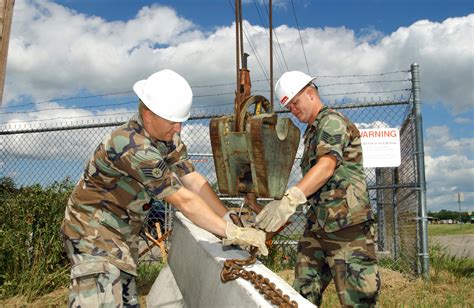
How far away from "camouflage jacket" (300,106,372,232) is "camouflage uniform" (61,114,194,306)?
1.15 m

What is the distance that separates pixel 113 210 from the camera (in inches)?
Answer: 119

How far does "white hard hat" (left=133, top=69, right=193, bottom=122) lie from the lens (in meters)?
2.95

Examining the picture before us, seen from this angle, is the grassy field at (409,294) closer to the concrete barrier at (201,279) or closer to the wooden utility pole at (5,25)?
the concrete barrier at (201,279)

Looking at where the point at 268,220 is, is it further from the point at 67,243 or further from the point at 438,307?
the point at 438,307

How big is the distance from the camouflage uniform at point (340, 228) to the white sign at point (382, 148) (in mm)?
2925

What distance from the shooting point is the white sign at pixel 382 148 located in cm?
653

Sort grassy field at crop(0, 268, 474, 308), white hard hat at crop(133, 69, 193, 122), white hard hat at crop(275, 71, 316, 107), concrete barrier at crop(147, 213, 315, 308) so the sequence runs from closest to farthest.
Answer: concrete barrier at crop(147, 213, 315, 308)
white hard hat at crop(133, 69, 193, 122)
white hard hat at crop(275, 71, 316, 107)
grassy field at crop(0, 268, 474, 308)

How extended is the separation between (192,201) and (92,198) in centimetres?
58

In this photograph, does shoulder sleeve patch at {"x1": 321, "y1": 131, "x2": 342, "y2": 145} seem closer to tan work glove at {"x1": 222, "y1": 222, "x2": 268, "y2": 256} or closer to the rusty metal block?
the rusty metal block

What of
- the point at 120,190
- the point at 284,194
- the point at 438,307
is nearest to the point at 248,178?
the point at 284,194

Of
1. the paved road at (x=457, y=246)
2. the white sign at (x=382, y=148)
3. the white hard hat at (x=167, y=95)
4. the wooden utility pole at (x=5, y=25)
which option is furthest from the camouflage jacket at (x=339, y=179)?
the paved road at (x=457, y=246)

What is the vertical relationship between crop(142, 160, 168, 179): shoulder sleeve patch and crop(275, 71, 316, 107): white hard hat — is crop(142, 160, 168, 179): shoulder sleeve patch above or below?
below

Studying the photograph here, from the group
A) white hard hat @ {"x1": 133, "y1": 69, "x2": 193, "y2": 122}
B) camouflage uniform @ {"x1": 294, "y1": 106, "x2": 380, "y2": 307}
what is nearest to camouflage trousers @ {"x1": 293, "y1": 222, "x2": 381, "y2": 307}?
camouflage uniform @ {"x1": 294, "y1": 106, "x2": 380, "y2": 307}

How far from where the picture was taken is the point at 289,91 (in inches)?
150
